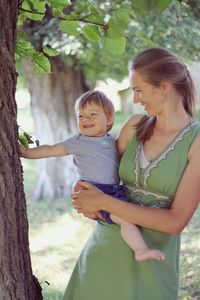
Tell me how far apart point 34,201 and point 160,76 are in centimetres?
693

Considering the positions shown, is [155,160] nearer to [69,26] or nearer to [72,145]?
[72,145]

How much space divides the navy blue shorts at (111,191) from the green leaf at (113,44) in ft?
1.40

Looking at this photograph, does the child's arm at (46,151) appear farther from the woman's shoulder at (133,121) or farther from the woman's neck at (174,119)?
the woman's neck at (174,119)

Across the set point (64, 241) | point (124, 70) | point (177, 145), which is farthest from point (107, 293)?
point (124, 70)

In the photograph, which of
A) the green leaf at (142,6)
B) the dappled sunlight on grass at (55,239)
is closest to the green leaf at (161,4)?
the green leaf at (142,6)

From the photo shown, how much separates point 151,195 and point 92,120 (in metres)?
0.31

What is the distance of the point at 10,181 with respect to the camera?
150 cm

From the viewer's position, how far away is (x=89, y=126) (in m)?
1.84

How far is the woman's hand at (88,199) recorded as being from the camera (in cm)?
167

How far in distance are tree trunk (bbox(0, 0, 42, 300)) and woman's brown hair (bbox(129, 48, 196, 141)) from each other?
39 cm

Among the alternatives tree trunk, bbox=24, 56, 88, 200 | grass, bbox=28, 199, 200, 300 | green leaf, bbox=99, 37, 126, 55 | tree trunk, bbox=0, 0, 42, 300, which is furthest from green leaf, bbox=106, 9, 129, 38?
tree trunk, bbox=24, 56, 88, 200

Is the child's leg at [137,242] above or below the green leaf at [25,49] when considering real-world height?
below

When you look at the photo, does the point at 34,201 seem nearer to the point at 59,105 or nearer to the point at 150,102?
the point at 59,105

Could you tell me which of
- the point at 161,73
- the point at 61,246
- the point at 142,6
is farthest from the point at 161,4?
the point at 61,246
